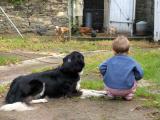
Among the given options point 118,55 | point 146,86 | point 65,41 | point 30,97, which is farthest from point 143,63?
point 65,41

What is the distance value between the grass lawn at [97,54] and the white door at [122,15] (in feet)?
6.14

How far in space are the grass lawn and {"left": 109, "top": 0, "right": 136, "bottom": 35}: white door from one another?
1.87 m

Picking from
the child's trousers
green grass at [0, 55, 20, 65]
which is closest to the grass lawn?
the child's trousers

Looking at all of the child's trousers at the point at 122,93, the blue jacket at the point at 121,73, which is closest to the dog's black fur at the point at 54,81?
the blue jacket at the point at 121,73

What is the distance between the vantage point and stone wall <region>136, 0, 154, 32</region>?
19.2 meters

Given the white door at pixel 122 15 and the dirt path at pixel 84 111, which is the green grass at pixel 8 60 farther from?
the white door at pixel 122 15

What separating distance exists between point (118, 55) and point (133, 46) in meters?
8.21

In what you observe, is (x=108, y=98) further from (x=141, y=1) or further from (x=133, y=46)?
(x=141, y=1)

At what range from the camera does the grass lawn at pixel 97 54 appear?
893 cm

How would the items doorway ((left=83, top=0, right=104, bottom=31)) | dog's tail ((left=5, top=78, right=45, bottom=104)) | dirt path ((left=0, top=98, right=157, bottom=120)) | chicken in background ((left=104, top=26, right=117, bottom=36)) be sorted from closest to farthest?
dirt path ((left=0, top=98, right=157, bottom=120)), dog's tail ((left=5, top=78, right=45, bottom=104)), chicken in background ((left=104, top=26, right=117, bottom=36)), doorway ((left=83, top=0, right=104, bottom=31))

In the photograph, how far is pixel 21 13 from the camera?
62.3 ft

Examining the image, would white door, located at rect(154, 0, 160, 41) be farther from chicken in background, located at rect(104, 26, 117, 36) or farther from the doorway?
the doorway

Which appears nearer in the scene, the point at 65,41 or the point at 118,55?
the point at 118,55

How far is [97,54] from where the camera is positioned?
45.0 ft
